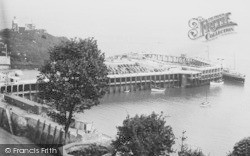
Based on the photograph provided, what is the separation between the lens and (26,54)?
3634 inches

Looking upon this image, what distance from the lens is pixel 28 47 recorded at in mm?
97000

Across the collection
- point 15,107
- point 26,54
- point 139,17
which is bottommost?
point 15,107

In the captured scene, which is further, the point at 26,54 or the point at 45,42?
the point at 45,42

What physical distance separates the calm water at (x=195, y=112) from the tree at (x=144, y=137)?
11.3 m

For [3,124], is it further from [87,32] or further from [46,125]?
[87,32]

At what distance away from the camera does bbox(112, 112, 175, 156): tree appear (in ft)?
73.4

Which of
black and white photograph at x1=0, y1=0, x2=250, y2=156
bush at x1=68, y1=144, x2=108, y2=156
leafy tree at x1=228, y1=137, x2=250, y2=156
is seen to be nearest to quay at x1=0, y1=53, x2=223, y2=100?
black and white photograph at x1=0, y1=0, x2=250, y2=156

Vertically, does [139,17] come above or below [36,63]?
above

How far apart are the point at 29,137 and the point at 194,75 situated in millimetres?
47598

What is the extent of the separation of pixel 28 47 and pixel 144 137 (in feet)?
256

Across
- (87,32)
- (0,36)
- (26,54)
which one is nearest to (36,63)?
(26,54)

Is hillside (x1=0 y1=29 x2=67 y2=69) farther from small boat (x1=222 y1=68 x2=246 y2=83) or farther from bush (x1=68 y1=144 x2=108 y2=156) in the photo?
bush (x1=68 y1=144 x2=108 y2=156)

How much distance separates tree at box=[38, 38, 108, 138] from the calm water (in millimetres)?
5003

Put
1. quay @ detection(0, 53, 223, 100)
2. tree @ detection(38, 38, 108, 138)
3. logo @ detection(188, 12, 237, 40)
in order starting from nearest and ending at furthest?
tree @ detection(38, 38, 108, 138)
logo @ detection(188, 12, 237, 40)
quay @ detection(0, 53, 223, 100)
